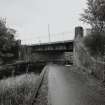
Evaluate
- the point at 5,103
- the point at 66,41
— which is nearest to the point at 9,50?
the point at 66,41

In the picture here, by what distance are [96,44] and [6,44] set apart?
52.1 feet

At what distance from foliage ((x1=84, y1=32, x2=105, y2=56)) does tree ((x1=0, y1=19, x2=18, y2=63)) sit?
47.9 ft

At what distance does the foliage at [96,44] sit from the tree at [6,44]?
14592 mm

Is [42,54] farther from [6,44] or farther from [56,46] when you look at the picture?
[6,44]

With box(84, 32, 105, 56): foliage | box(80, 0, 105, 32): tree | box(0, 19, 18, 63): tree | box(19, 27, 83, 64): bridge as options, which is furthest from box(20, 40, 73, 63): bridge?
box(84, 32, 105, 56): foliage

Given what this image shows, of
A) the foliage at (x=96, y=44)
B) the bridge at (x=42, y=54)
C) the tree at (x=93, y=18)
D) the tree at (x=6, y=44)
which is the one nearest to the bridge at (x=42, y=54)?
the bridge at (x=42, y=54)

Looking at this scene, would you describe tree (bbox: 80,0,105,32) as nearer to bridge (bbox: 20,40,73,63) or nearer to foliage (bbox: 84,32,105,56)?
foliage (bbox: 84,32,105,56)

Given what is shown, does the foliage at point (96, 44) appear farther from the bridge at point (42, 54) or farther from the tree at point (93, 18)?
the bridge at point (42, 54)

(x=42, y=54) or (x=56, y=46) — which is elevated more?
(x=56, y=46)

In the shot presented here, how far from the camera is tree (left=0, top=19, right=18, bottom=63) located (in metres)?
21.9

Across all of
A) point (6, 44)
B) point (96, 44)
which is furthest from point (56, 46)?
point (96, 44)

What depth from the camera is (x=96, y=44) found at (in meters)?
10.6

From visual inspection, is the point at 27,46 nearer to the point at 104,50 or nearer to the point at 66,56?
the point at 66,56

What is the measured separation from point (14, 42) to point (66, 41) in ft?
31.6
